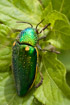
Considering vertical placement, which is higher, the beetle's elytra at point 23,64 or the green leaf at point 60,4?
the green leaf at point 60,4

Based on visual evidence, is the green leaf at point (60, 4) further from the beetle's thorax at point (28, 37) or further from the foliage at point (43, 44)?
the beetle's thorax at point (28, 37)

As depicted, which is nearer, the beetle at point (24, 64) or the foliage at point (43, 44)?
the foliage at point (43, 44)

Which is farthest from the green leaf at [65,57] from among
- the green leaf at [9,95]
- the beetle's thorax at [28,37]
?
the green leaf at [9,95]

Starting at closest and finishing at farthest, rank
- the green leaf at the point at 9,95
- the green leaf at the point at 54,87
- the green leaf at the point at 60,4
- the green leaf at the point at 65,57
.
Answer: the green leaf at the point at 54,87
the green leaf at the point at 9,95
the green leaf at the point at 60,4
the green leaf at the point at 65,57

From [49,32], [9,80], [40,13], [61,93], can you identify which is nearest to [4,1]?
[40,13]

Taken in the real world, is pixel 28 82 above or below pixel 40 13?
below

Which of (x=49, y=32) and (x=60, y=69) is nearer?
(x=60, y=69)

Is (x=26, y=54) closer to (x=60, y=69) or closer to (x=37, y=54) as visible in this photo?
(x=37, y=54)

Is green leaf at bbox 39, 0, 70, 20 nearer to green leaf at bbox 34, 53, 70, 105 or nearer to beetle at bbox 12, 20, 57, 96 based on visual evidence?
beetle at bbox 12, 20, 57, 96
